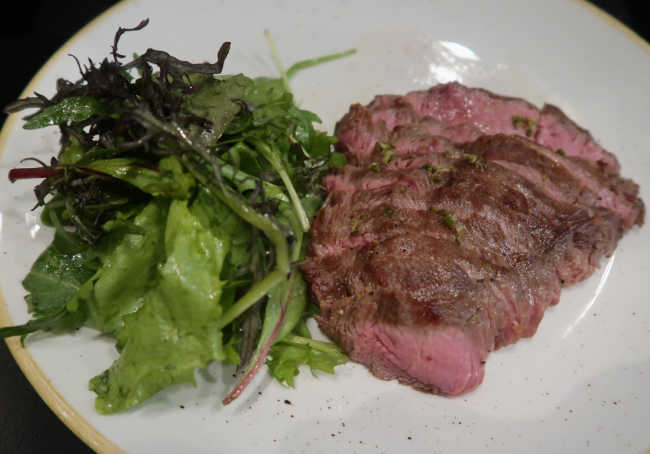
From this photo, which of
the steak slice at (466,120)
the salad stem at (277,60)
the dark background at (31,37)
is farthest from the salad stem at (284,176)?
the dark background at (31,37)

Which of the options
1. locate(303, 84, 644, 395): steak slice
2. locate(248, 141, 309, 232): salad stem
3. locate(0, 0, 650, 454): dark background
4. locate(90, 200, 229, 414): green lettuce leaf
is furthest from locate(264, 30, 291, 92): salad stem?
locate(0, 0, 650, 454): dark background

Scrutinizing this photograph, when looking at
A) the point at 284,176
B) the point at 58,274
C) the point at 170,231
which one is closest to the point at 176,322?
the point at 170,231

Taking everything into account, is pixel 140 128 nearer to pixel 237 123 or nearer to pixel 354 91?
pixel 237 123

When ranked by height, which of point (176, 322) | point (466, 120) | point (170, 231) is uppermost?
point (466, 120)

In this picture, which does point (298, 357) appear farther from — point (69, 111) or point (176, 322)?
point (69, 111)

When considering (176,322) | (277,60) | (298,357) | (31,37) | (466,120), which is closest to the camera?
(176,322)

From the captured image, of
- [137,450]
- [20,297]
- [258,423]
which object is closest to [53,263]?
[20,297]
